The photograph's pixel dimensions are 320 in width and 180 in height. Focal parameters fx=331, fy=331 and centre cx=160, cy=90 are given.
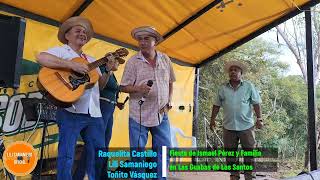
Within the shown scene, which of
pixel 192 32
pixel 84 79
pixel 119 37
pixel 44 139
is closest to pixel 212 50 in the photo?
pixel 192 32

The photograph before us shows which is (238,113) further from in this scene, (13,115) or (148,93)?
(13,115)

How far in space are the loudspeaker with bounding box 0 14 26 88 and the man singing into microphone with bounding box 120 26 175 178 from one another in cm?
85

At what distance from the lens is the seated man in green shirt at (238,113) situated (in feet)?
12.0

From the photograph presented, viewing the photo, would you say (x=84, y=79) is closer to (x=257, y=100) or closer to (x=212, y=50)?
(x=257, y=100)

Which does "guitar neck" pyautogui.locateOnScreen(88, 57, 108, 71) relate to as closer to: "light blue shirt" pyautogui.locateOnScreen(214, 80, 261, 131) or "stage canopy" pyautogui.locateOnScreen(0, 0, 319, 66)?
"stage canopy" pyautogui.locateOnScreen(0, 0, 319, 66)

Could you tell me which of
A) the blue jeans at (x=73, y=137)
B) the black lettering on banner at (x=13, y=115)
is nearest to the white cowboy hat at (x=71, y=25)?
the blue jeans at (x=73, y=137)

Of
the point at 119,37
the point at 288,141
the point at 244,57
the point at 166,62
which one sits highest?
the point at 244,57

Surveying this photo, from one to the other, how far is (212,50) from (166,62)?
128 inches

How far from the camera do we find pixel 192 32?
518 centimetres

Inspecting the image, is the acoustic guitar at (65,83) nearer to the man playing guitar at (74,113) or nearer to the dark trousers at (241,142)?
the man playing guitar at (74,113)

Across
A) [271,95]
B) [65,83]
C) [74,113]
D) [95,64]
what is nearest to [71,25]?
[95,64]

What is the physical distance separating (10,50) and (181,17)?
3043 millimetres

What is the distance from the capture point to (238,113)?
3.69m

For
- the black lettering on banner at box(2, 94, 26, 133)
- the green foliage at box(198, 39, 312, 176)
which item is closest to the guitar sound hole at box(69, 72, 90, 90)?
the black lettering on banner at box(2, 94, 26, 133)
